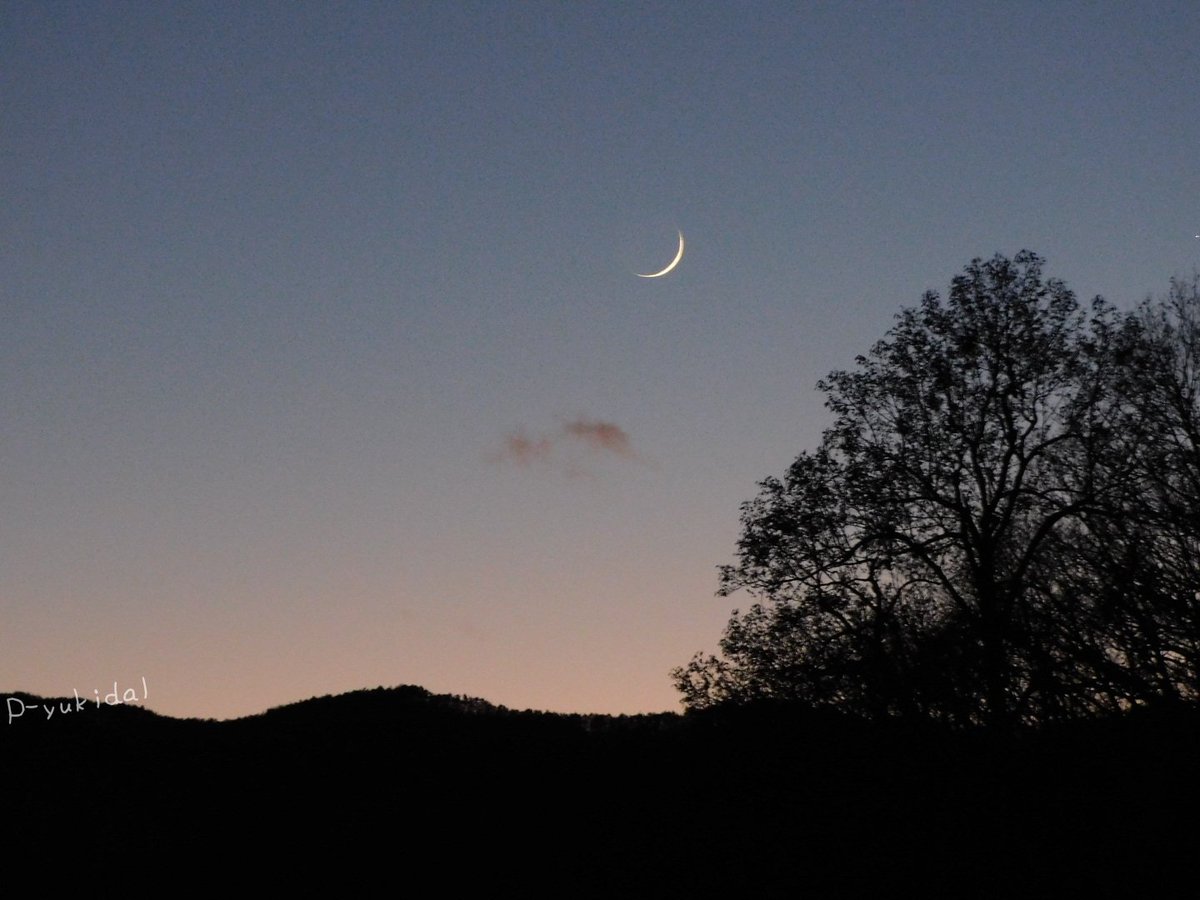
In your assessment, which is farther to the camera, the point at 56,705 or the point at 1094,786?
the point at 56,705

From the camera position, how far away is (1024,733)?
107 ft

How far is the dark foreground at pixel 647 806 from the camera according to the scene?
95.4 feet

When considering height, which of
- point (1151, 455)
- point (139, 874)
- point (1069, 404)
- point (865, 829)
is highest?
point (1069, 404)

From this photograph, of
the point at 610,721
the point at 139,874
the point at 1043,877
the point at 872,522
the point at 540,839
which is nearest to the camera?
the point at 1043,877

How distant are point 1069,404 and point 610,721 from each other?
754 inches

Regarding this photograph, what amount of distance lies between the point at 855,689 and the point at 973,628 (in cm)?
389

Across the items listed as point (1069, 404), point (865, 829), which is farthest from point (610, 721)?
point (1069, 404)

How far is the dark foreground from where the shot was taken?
2908cm

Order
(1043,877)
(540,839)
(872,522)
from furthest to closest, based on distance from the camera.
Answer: (872,522) < (540,839) < (1043,877)

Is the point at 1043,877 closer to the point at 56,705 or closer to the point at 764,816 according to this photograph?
the point at 764,816

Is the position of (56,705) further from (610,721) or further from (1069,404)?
(1069,404)

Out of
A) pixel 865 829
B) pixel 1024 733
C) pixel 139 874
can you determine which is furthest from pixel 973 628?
pixel 139 874

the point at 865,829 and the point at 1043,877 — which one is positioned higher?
the point at 865,829

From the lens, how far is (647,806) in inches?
1326
